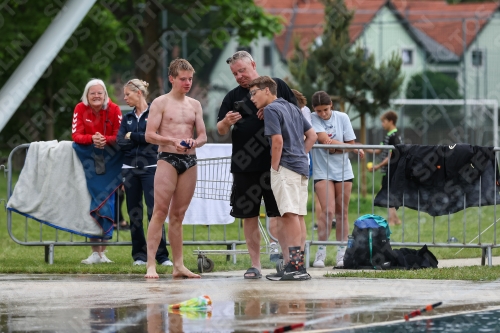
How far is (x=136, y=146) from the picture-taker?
11008mm

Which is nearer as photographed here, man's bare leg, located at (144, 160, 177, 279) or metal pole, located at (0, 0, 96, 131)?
man's bare leg, located at (144, 160, 177, 279)

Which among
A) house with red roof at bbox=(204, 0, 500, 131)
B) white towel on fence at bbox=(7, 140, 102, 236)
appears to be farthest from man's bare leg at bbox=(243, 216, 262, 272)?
house with red roof at bbox=(204, 0, 500, 131)

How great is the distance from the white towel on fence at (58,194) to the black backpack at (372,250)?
9.21 ft

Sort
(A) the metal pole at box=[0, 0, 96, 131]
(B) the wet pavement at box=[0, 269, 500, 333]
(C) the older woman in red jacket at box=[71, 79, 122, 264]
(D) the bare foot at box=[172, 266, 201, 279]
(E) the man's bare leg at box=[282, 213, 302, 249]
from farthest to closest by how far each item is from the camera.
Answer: (A) the metal pole at box=[0, 0, 96, 131] → (C) the older woman in red jacket at box=[71, 79, 122, 264] → (D) the bare foot at box=[172, 266, 201, 279] → (E) the man's bare leg at box=[282, 213, 302, 249] → (B) the wet pavement at box=[0, 269, 500, 333]

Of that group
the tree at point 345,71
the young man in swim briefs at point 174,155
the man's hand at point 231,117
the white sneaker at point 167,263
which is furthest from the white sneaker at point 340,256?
the tree at point 345,71

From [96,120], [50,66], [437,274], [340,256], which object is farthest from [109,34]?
[437,274]

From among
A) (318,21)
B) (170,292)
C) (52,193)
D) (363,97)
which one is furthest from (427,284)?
(318,21)

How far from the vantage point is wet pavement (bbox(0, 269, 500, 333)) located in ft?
21.9

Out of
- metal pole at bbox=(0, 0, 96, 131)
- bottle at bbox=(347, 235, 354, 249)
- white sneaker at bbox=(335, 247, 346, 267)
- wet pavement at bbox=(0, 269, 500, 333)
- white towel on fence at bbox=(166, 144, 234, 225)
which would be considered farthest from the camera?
metal pole at bbox=(0, 0, 96, 131)

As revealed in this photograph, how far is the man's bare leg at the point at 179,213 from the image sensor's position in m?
9.78

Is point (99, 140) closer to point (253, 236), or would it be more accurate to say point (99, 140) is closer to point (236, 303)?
point (253, 236)

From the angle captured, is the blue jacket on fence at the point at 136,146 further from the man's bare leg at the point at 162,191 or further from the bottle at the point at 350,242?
the bottle at the point at 350,242

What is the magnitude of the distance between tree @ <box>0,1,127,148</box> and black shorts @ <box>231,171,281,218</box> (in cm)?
2140

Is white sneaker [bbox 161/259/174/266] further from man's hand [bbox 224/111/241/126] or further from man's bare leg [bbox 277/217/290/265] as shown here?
man's hand [bbox 224/111/241/126]
